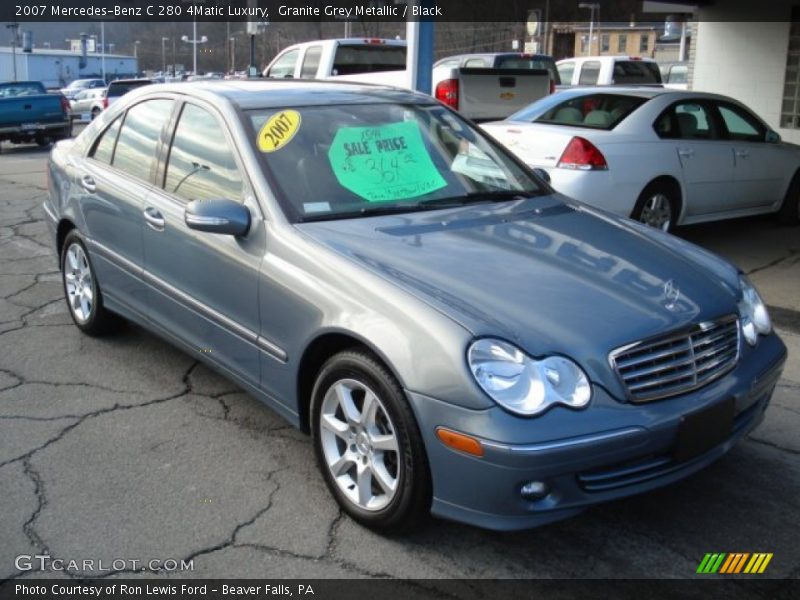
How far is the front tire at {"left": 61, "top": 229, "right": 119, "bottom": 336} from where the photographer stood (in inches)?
200

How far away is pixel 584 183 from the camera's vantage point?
7.05 m

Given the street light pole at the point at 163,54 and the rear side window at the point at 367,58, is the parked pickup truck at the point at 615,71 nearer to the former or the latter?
the rear side window at the point at 367,58

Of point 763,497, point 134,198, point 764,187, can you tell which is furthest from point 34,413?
point 764,187

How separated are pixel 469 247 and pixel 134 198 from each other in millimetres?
1976

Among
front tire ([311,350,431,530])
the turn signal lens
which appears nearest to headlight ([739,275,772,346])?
the turn signal lens

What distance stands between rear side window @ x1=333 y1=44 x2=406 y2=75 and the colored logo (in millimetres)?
11291

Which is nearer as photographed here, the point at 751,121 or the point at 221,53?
the point at 751,121

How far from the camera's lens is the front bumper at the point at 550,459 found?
2.65m

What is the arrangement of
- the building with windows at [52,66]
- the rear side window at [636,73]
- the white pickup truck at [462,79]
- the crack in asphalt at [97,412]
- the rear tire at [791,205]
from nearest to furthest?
the crack in asphalt at [97,412] → the rear tire at [791,205] → the white pickup truck at [462,79] → the rear side window at [636,73] → the building with windows at [52,66]

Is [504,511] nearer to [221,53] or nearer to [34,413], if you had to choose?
[34,413]

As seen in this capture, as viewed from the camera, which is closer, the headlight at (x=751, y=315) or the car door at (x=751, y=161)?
the headlight at (x=751, y=315)

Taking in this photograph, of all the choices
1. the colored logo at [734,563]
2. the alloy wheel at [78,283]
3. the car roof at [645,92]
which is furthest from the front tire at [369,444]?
the car roof at [645,92]

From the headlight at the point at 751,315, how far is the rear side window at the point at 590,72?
15358 millimetres

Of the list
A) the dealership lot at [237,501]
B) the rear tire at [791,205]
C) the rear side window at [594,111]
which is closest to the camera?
the dealership lot at [237,501]
